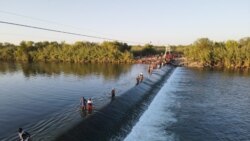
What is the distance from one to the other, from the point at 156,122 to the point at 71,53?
142858mm

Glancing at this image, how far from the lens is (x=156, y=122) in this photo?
39719 millimetres

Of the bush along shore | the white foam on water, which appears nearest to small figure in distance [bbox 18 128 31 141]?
the white foam on water

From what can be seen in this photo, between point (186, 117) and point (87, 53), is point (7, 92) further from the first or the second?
point (87, 53)

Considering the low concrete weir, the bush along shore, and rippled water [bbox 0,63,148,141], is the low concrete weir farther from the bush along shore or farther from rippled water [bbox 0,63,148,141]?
the bush along shore

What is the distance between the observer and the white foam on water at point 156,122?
110ft

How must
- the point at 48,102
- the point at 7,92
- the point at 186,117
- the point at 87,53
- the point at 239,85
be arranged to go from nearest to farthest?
the point at 186,117 → the point at 48,102 → the point at 7,92 → the point at 239,85 → the point at 87,53

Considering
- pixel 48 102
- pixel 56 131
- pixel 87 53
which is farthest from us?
pixel 87 53

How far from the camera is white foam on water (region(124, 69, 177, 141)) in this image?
33438 mm

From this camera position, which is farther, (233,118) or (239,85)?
(239,85)

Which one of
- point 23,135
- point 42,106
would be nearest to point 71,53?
point 42,106

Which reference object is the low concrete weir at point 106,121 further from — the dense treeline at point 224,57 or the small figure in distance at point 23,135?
the dense treeline at point 224,57

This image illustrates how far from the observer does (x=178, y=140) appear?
32531 mm

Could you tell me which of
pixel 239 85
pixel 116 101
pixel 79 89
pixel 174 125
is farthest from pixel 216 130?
pixel 239 85

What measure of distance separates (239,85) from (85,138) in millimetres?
57924
